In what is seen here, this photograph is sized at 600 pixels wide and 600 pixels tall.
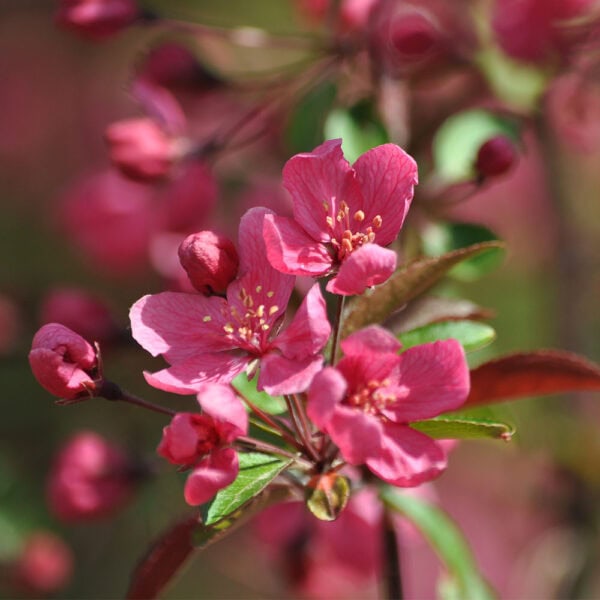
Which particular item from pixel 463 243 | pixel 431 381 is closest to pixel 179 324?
pixel 431 381

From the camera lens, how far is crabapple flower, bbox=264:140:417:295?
93 centimetres

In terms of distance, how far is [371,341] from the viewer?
878 millimetres

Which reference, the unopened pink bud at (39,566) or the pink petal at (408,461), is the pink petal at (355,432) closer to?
the pink petal at (408,461)

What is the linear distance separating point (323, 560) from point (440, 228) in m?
0.67

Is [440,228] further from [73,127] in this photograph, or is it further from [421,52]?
[73,127]

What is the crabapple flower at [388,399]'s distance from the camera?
843 millimetres

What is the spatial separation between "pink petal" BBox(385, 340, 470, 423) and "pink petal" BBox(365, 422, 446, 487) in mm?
26

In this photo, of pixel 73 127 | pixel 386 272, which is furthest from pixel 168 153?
pixel 73 127

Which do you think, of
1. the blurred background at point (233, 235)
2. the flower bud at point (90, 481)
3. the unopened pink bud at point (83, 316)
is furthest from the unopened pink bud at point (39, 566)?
the unopened pink bud at point (83, 316)

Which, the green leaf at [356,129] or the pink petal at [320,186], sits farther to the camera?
the green leaf at [356,129]

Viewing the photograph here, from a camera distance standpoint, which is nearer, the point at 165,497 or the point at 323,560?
the point at 165,497

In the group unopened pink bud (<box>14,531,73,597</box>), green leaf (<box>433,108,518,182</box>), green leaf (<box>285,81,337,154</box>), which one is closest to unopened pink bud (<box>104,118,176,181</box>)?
green leaf (<box>285,81,337,154</box>)

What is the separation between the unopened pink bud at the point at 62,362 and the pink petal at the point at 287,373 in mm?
178

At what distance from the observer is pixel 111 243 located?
2074 mm
